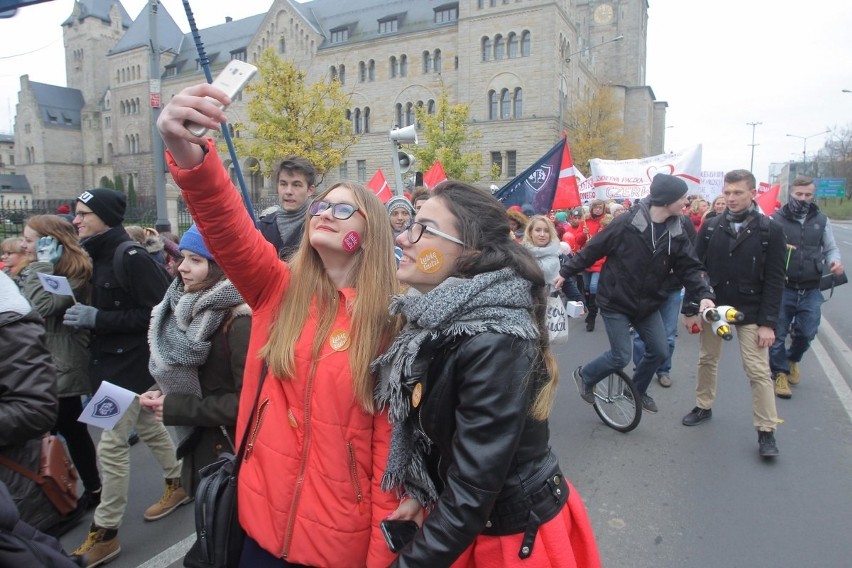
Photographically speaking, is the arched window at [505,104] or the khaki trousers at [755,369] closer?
the khaki trousers at [755,369]

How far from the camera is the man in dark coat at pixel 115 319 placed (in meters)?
3.40

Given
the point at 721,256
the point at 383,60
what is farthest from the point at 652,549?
the point at 383,60

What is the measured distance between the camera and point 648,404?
5586 mm

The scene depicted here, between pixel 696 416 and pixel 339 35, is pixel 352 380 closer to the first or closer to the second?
pixel 696 416

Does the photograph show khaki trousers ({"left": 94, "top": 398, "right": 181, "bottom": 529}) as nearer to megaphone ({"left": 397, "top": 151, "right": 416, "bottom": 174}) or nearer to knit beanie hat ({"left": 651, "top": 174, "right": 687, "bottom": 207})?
knit beanie hat ({"left": 651, "top": 174, "right": 687, "bottom": 207})

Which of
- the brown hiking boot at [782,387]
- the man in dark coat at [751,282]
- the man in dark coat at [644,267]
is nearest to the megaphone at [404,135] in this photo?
the man in dark coat at [644,267]

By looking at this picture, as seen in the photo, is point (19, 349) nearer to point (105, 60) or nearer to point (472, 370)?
point (472, 370)

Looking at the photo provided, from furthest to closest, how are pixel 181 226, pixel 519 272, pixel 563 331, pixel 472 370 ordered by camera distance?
pixel 181 226 → pixel 563 331 → pixel 519 272 → pixel 472 370

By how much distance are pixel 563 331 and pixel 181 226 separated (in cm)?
1841

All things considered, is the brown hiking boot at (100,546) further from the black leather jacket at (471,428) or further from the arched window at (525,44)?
the arched window at (525,44)

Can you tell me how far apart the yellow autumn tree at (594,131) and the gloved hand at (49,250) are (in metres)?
42.0

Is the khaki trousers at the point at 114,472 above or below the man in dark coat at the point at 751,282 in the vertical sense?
below

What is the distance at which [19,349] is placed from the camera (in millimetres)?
2180

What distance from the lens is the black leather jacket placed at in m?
1.51
